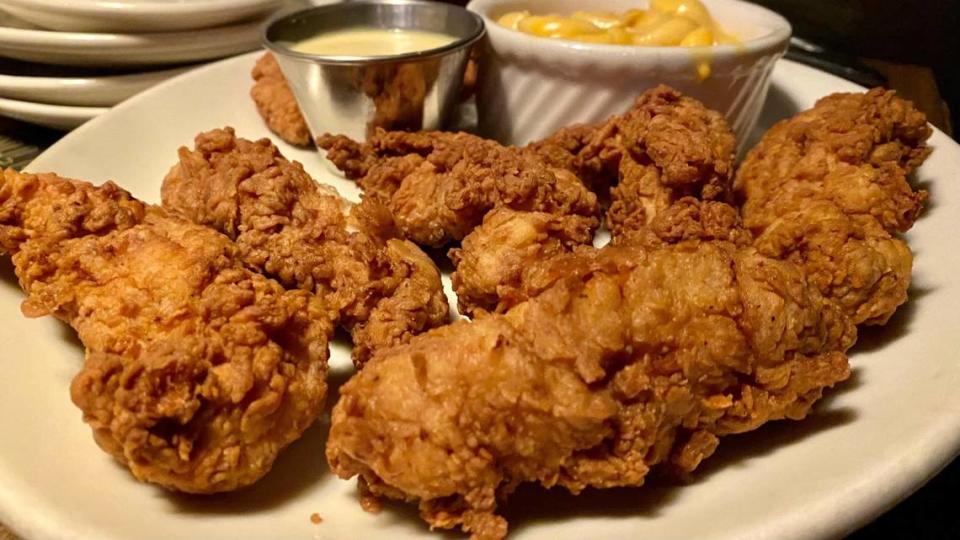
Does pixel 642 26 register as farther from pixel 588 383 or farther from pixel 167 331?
pixel 167 331

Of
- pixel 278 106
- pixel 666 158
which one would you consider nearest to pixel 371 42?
pixel 278 106

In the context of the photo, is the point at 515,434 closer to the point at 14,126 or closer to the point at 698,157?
the point at 698,157

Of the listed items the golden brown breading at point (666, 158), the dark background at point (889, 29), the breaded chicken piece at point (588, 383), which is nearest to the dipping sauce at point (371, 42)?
the golden brown breading at point (666, 158)

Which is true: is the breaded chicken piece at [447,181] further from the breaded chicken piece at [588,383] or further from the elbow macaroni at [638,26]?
the elbow macaroni at [638,26]

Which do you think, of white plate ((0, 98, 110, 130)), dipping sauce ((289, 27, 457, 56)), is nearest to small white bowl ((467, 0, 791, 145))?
dipping sauce ((289, 27, 457, 56))

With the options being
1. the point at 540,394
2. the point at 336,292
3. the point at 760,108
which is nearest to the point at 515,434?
the point at 540,394

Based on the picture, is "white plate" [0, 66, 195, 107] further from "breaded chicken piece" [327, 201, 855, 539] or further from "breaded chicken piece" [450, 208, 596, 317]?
"breaded chicken piece" [327, 201, 855, 539]
